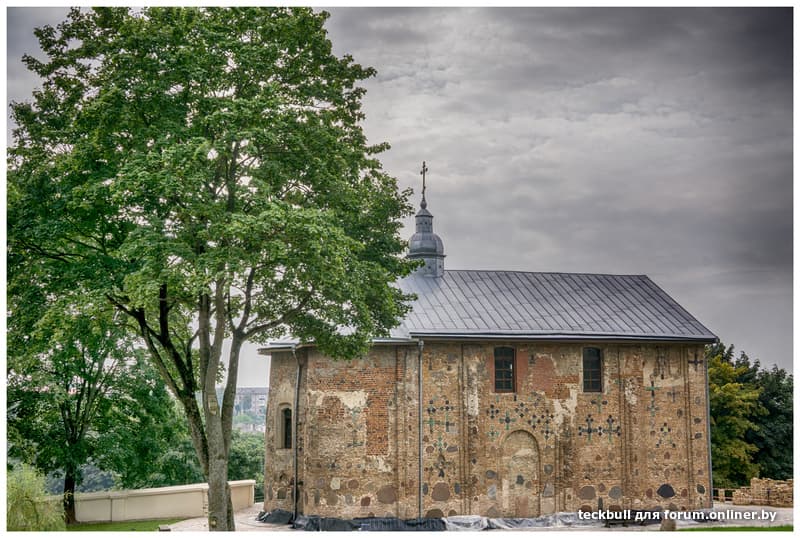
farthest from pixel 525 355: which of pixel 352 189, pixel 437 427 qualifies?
pixel 352 189

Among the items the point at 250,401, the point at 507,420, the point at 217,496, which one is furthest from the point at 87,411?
the point at 250,401

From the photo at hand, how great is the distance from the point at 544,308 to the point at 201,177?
43.9 ft

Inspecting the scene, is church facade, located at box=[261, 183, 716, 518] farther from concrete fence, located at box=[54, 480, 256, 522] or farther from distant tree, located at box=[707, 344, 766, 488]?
distant tree, located at box=[707, 344, 766, 488]

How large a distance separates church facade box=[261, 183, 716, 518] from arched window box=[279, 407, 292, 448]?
0.04m

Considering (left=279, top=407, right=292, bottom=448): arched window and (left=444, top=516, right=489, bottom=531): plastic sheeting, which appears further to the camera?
(left=279, top=407, right=292, bottom=448): arched window

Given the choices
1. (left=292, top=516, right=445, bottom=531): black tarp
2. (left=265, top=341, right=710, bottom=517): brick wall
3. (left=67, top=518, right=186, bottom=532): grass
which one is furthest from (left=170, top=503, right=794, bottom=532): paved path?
(left=265, top=341, right=710, bottom=517): brick wall

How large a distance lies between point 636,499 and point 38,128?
18306 mm

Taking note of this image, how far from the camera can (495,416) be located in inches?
931

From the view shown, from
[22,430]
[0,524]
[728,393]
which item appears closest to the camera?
[0,524]

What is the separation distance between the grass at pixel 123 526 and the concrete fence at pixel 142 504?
1.10ft

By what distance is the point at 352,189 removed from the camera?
18.2 metres

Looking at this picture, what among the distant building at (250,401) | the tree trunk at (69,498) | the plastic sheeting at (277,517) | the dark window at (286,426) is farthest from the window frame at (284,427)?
the distant building at (250,401)

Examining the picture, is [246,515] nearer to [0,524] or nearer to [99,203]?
[0,524]

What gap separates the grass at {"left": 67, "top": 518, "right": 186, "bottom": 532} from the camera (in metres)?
21.8
